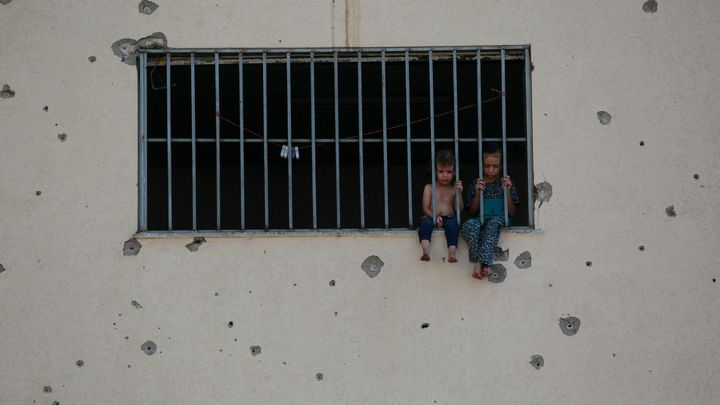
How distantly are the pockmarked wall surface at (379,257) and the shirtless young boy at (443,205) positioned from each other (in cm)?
15

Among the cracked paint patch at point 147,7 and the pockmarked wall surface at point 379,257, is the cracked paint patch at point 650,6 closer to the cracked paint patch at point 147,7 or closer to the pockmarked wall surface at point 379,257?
the pockmarked wall surface at point 379,257

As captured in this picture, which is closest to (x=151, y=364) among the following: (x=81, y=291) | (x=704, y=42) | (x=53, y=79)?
(x=81, y=291)

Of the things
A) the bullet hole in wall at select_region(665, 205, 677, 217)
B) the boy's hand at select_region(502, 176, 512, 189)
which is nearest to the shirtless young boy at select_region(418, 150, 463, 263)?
the boy's hand at select_region(502, 176, 512, 189)

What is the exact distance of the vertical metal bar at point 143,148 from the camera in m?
4.48

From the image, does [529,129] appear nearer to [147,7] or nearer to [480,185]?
[480,185]

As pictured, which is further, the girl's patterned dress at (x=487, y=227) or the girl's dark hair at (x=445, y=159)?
the girl's dark hair at (x=445, y=159)

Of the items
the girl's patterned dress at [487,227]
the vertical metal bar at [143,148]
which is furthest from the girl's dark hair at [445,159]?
the vertical metal bar at [143,148]

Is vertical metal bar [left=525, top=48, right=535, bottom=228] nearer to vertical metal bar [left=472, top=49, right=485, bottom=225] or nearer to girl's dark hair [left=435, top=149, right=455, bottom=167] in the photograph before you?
vertical metal bar [left=472, top=49, right=485, bottom=225]

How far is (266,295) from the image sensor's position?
442 cm

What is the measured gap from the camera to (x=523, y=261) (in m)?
4.45

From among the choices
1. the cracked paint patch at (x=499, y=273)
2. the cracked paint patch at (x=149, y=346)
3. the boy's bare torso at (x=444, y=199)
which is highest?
the boy's bare torso at (x=444, y=199)

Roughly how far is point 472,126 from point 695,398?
3.84m

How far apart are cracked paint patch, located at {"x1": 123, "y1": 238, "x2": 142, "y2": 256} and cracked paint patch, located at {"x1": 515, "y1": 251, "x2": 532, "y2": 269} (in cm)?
215

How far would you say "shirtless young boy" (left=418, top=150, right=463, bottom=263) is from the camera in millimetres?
4324
